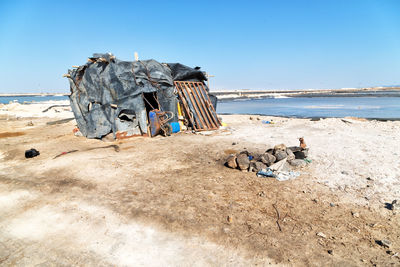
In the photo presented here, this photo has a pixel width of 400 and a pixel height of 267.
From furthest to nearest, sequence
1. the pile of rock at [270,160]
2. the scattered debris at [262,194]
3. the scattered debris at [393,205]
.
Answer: the pile of rock at [270,160] → the scattered debris at [262,194] → the scattered debris at [393,205]

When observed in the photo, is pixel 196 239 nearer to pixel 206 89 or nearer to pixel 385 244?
pixel 385 244

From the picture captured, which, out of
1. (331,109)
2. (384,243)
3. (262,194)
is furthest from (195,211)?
(331,109)

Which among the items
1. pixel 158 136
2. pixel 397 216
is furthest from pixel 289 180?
pixel 158 136

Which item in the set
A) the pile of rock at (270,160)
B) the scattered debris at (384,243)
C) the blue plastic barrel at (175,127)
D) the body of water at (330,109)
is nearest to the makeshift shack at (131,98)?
the blue plastic barrel at (175,127)

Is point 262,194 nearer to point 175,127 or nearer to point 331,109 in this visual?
point 175,127

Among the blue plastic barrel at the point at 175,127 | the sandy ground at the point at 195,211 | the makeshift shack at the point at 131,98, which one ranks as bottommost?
the sandy ground at the point at 195,211

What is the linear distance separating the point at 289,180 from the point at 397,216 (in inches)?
82.3

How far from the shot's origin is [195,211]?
4.26 metres

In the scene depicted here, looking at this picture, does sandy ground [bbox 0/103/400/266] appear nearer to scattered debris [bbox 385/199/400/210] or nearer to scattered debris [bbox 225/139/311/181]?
scattered debris [bbox 385/199/400/210]

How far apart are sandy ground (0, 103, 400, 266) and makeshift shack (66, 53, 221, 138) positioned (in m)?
3.57

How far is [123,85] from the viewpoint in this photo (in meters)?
11.1

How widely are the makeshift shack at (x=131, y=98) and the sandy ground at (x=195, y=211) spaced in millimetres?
3573

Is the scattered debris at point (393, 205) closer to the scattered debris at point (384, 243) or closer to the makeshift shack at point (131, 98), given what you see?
the scattered debris at point (384, 243)

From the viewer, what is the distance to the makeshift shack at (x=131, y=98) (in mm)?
11086
